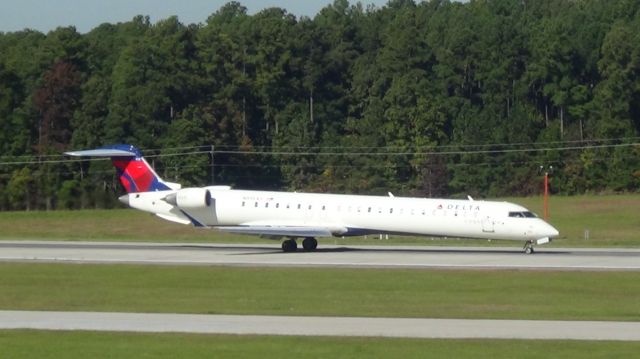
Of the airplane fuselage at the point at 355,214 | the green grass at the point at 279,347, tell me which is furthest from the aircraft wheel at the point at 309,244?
the green grass at the point at 279,347

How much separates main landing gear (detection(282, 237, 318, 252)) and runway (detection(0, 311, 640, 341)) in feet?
71.3

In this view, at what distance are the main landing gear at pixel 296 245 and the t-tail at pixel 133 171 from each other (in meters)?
5.54

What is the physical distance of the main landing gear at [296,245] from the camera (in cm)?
4878

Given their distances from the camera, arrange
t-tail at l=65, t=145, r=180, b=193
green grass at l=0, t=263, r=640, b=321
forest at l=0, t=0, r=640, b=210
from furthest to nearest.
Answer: forest at l=0, t=0, r=640, b=210, t-tail at l=65, t=145, r=180, b=193, green grass at l=0, t=263, r=640, b=321

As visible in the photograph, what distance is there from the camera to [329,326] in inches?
984

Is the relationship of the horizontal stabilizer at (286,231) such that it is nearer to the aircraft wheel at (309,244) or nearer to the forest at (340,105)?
the aircraft wheel at (309,244)

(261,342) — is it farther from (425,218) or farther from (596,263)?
(425,218)

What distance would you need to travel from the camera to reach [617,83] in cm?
9494

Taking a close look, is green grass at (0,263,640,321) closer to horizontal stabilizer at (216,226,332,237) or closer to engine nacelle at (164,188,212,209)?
horizontal stabilizer at (216,226,332,237)

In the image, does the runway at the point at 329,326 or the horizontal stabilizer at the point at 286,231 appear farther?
the horizontal stabilizer at the point at 286,231

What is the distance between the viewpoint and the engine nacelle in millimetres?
49375

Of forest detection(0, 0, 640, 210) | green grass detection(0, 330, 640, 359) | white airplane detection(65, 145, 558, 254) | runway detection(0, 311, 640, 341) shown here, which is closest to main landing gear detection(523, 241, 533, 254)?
white airplane detection(65, 145, 558, 254)

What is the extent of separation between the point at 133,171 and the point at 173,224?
806 inches

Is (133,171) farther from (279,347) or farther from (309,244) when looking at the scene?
(279,347)
